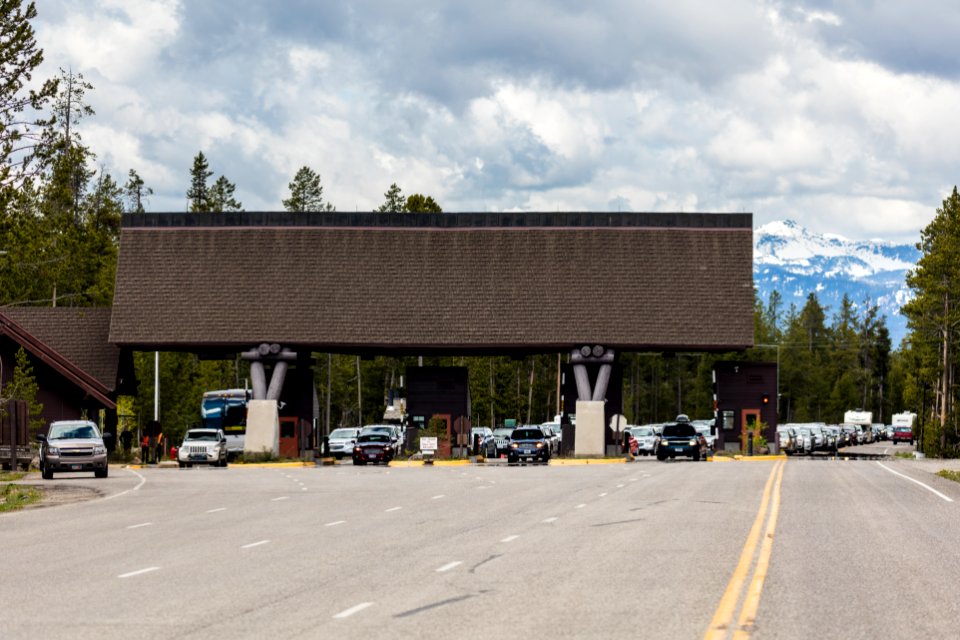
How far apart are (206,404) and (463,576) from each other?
2540 inches

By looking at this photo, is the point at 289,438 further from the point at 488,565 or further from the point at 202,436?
the point at 488,565

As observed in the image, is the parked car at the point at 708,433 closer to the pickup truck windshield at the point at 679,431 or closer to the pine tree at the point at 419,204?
the pickup truck windshield at the point at 679,431

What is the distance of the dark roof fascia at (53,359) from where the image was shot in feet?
202

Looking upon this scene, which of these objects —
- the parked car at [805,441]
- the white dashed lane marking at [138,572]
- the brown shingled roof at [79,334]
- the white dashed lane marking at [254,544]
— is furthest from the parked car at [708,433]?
the white dashed lane marking at [138,572]

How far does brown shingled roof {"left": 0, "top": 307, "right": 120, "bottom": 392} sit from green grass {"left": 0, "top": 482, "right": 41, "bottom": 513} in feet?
93.7

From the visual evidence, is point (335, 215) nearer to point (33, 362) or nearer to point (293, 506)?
point (33, 362)

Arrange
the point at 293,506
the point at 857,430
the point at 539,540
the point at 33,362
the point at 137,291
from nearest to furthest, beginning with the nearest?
the point at 539,540, the point at 293,506, the point at 33,362, the point at 137,291, the point at 857,430

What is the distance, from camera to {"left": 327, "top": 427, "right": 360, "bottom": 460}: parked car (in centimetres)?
7800

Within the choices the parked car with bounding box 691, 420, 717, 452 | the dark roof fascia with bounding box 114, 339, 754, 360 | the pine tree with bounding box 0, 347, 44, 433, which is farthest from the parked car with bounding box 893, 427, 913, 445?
the pine tree with bounding box 0, 347, 44, 433

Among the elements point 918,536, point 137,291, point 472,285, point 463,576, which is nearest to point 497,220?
point 472,285

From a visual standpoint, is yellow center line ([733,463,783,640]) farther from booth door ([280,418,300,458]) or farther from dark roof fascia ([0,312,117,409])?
booth door ([280,418,300,458])

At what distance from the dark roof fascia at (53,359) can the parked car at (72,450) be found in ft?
51.4

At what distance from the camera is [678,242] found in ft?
226

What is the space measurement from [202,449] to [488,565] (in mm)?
42768
